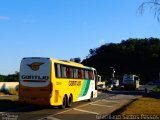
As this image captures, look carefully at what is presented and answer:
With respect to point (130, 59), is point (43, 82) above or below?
below

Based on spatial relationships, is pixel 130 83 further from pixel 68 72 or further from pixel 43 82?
pixel 43 82

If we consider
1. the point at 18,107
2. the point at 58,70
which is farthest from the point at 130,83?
the point at 58,70

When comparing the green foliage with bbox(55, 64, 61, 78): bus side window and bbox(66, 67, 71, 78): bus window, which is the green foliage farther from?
bbox(55, 64, 61, 78): bus side window

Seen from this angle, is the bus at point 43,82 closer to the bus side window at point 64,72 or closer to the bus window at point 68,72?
the bus side window at point 64,72

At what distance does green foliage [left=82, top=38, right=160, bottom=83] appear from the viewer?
15500cm

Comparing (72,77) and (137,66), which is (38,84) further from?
(137,66)

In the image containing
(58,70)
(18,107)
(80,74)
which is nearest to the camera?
(58,70)

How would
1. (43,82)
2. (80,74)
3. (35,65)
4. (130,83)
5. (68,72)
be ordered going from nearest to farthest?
(43,82) < (35,65) < (68,72) < (80,74) < (130,83)

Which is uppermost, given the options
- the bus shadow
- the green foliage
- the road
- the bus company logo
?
the green foliage

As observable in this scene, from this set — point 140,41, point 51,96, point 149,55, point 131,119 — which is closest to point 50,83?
point 51,96

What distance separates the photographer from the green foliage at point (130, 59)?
155 meters

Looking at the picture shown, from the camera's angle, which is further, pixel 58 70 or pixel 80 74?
pixel 80 74

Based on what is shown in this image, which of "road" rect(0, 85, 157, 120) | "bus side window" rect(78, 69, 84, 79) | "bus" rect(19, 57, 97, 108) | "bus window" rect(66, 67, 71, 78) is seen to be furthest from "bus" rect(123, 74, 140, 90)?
"bus" rect(19, 57, 97, 108)

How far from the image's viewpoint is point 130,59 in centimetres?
15825
